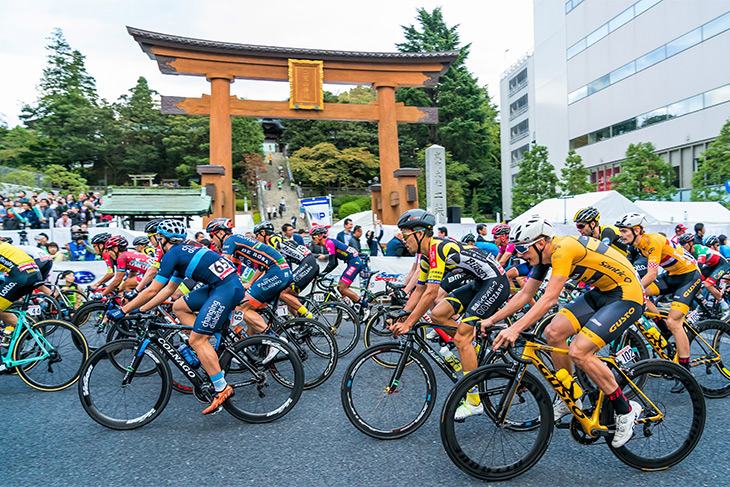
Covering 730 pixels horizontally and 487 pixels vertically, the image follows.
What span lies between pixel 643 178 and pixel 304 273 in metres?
23.2

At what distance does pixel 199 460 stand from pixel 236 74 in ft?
51.8

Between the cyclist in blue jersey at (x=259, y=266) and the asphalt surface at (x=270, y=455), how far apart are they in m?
1.51

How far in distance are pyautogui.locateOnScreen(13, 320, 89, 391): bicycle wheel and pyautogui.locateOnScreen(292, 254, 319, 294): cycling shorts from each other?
2978 mm

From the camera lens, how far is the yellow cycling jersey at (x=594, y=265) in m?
3.76

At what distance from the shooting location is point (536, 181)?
2948 cm

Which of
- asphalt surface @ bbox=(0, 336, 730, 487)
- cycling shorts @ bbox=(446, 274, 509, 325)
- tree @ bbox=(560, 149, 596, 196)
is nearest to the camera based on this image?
asphalt surface @ bbox=(0, 336, 730, 487)

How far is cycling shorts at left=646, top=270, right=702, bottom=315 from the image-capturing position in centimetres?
551

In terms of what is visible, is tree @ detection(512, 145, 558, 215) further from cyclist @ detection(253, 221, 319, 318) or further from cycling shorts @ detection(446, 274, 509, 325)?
cycling shorts @ detection(446, 274, 509, 325)

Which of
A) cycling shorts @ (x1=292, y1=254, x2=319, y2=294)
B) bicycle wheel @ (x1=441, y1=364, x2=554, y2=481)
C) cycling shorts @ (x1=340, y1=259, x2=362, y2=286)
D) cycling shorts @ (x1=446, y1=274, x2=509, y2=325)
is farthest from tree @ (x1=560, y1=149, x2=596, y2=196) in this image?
bicycle wheel @ (x1=441, y1=364, x2=554, y2=481)

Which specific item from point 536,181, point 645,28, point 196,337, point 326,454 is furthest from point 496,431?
point 645,28

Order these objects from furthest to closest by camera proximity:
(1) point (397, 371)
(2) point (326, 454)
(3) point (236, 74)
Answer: (3) point (236, 74), (1) point (397, 371), (2) point (326, 454)

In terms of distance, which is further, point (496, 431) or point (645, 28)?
point (645, 28)

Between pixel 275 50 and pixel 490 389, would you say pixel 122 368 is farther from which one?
pixel 275 50

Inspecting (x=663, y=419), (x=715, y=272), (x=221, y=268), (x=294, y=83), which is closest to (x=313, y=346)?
(x=221, y=268)
